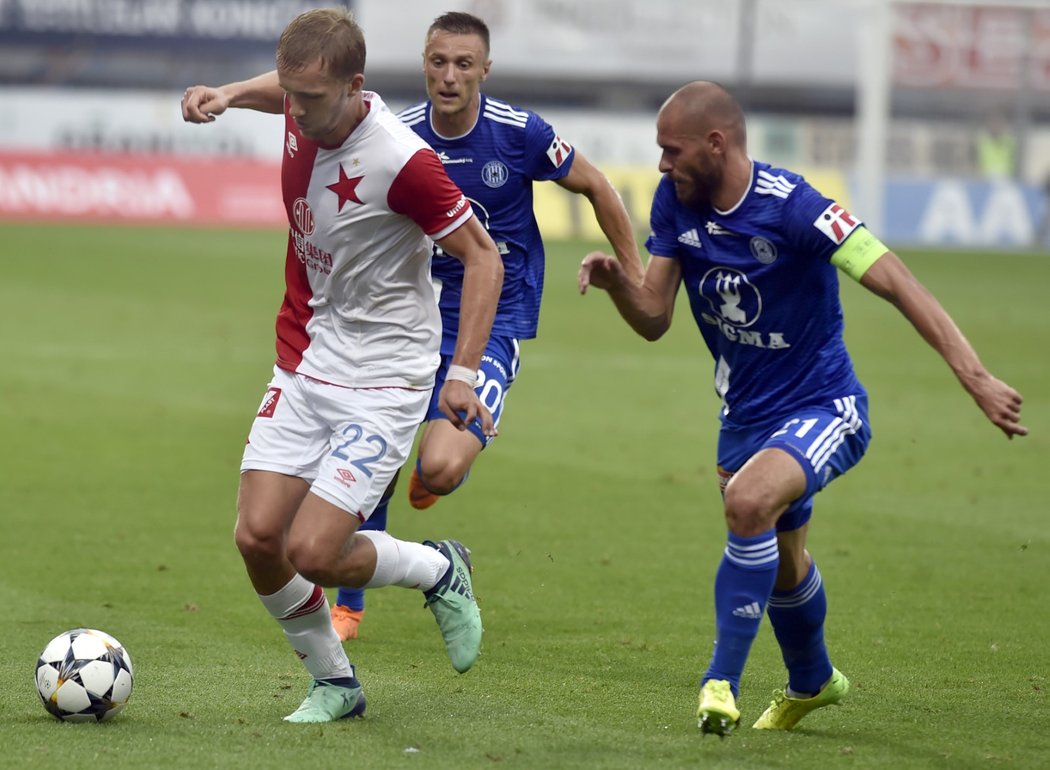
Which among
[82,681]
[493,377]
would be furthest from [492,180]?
[82,681]

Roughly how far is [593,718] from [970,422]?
31.0ft

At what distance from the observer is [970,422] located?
1433cm

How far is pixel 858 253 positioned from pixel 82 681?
2.80m

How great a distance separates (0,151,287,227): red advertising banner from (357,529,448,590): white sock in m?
30.5

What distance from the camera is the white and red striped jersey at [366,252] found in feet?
17.9

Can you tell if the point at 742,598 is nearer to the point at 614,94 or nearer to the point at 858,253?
the point at 858,253

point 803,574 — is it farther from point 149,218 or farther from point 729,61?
point 729,61

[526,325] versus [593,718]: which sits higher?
[526,325]

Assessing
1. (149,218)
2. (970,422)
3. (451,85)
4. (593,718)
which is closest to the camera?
(593,718)

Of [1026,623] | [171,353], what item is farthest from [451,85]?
[171,353]

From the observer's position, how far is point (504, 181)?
7035 mm

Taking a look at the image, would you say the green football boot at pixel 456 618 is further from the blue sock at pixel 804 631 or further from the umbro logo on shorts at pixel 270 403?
the blue sock at pixel 804 631

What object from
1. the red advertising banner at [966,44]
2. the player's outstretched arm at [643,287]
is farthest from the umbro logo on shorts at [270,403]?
the red advertising banner at [966,44]

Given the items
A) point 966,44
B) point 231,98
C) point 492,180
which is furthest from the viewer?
point 966,44
